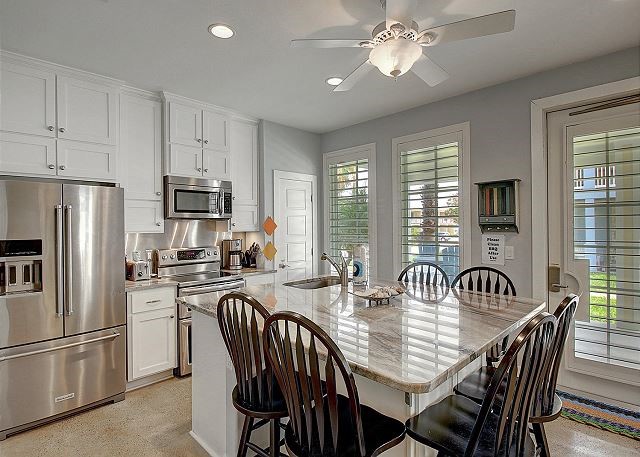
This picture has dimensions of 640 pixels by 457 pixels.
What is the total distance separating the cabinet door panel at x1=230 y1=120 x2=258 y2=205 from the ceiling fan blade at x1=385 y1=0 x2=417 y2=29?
275 centimetres

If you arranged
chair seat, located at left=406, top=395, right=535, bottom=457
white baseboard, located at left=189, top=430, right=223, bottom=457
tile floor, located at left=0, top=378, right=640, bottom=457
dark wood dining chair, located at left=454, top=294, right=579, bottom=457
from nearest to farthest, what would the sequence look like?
1. chair seat, located at left=406, top=395, right=535, bottom=457
2. dark wood dining chair, located at left=454, top=294, right=579, bottom=457
3. white baseboard, located at left=189, top=430, right=223, bottom=457
4. tile floor, located at left=0, top=378, right=640, bottom=457

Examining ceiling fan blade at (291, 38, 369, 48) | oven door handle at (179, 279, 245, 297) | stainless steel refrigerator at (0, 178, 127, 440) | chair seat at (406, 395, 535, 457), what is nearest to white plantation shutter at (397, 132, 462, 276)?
oven door handle at (179, 279, 245, 297)

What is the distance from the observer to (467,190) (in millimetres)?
3588

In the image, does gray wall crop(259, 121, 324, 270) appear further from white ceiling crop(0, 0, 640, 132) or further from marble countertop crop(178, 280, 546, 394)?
marble countertop crop(178, 280, 546, 394)

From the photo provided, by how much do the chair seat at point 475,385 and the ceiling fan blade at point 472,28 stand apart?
5.54ft

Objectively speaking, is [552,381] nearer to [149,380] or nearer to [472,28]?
[472,28]

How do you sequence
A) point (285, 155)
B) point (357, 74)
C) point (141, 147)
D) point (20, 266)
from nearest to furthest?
point (357, 74), point (20, 266), point (141, 147), point (285, 155)

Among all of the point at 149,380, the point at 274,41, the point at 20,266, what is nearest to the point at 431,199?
the point at 274,41

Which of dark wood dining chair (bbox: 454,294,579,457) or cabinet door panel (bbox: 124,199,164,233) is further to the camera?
cabinet door panel (bbox: 124,199,164,233)

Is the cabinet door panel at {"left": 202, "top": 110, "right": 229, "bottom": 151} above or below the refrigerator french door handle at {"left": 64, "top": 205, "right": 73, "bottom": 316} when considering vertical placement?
above

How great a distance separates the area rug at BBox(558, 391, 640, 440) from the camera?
2.47 meters

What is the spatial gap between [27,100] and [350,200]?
3317 millimetres

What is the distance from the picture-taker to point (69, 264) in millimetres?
2705

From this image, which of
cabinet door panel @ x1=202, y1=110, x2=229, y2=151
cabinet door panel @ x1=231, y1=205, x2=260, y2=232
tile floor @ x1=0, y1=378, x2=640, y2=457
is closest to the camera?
tile floor @ x1=0, y1=378, x2=640, y2=457
